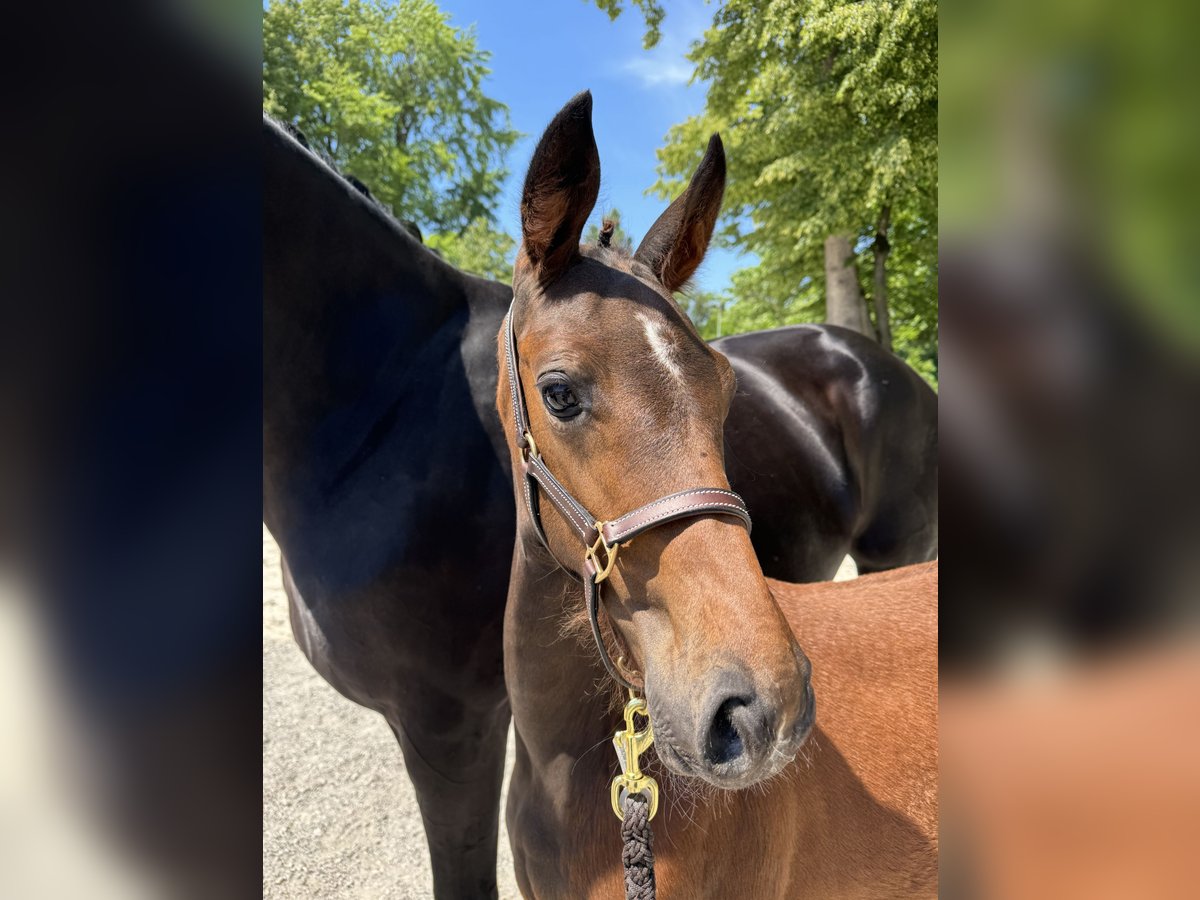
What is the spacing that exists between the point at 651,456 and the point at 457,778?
167 centimetres

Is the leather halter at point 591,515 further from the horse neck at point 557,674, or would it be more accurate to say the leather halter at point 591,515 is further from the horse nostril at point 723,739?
the horse nostril at point 723,739

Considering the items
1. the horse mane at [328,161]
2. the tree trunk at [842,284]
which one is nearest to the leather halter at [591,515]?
the horse mane at [328,161]

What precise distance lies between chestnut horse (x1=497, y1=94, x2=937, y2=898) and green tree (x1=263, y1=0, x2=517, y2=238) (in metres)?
2.96

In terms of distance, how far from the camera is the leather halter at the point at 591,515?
3.98 ft

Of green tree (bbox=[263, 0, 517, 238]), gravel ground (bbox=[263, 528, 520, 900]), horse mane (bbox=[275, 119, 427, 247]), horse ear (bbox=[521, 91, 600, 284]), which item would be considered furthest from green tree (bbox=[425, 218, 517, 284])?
horse ear (bbox=[521, 91, 600, 284])

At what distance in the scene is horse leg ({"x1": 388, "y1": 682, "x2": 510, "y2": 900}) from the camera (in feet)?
7.56

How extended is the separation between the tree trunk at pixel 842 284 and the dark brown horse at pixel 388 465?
717cm

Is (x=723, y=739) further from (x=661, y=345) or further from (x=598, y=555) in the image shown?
(x=661, y=345)

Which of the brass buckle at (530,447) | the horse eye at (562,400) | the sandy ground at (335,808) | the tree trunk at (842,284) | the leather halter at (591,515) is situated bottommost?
the sandy ground at (335,808)

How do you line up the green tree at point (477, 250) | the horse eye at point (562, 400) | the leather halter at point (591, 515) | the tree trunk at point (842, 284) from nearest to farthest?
the leather halter at point (591, 515) < the horse eye at point (562, 400) < the tree trunk at point (842, 284) < the green tree at point (477, 250)

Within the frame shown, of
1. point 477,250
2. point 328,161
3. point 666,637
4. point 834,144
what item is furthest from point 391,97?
point 666,637
